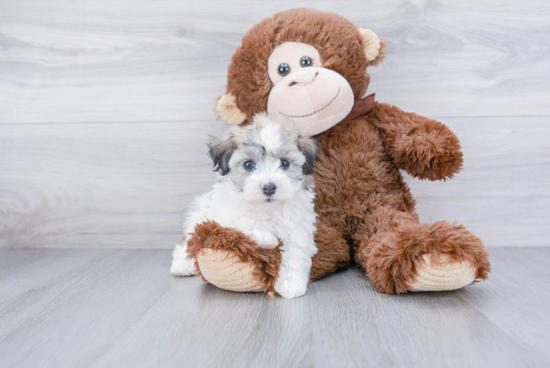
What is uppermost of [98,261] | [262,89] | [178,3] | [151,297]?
[178,3]

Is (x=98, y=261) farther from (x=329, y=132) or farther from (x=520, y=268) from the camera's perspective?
(x=520, y=268)

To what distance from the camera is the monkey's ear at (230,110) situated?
1.49 meters

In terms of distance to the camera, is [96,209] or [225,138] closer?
[225,138]

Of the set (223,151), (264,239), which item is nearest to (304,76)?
(223,151)

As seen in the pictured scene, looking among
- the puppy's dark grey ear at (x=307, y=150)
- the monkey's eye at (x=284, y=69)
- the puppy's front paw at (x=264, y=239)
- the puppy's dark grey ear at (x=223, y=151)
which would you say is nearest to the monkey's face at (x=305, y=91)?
the monkey's eye at (x=284, y=69)

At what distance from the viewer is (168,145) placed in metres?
1.81

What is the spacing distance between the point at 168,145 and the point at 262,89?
614mm

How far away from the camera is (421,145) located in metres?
1.36

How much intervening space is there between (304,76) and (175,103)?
71 centimetres

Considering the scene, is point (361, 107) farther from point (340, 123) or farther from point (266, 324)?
point (266, 324)

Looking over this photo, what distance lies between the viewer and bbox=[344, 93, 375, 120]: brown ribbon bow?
58.8 inches

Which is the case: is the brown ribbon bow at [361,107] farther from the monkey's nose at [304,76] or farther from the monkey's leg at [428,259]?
the monkey's leg at [428,259]

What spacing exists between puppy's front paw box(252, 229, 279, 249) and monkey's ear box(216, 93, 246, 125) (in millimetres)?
518

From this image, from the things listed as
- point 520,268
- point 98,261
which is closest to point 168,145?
point 98,261
